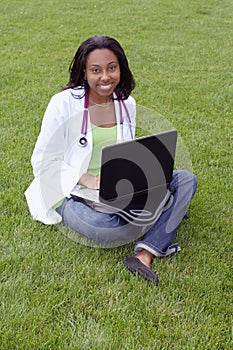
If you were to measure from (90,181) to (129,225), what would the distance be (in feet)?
0.99

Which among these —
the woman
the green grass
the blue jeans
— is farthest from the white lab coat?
the green grass

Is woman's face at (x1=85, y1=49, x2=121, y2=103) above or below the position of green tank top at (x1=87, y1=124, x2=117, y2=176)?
above

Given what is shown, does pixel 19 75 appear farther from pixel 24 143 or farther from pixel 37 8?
pixel 37 8

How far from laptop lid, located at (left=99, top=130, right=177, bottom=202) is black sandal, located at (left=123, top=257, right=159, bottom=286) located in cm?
32

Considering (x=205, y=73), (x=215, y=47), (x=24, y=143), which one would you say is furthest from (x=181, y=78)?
(x=24, y=143)

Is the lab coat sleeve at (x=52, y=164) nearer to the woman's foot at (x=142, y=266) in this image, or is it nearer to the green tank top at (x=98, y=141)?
the green tank top at (x=98, y=141)

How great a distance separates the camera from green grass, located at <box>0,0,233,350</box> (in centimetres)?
225

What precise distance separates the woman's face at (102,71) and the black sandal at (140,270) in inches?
34.0

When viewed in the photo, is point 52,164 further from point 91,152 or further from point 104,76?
point 104,76

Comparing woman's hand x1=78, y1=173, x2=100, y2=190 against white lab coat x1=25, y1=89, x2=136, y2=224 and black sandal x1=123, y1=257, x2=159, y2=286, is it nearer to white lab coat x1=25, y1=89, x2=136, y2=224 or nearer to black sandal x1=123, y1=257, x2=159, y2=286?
white lab coat x1=25, y1=89, x2=136, y2=224

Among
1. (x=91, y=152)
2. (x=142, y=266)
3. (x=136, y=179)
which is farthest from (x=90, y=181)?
(x=142, y=266)

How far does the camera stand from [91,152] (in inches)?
111

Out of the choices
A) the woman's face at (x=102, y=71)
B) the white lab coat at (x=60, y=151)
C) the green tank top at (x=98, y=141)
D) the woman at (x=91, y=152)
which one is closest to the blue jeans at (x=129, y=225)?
the woman at (x=91, y=152)

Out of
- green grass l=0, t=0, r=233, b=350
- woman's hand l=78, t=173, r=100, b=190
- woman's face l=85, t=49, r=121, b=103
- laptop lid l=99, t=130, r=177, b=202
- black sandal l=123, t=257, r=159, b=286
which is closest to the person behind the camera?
green grass l=0, t=0, r=233, b=350
